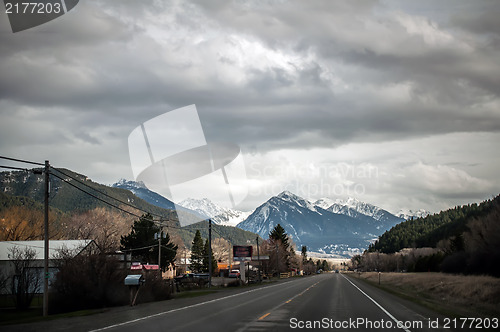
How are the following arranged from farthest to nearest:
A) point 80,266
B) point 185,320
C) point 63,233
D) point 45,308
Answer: point 63,233 < point 80,266 < point 45,308 < point 185,320

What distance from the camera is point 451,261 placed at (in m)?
99.6

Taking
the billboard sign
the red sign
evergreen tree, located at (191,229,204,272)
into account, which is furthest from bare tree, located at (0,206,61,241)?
evergreen tree, located at (191,229,204,272)

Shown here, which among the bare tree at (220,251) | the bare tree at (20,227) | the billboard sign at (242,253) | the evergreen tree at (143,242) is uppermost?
the bare tree at (20,227)

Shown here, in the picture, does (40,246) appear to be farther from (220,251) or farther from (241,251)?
(220,251)

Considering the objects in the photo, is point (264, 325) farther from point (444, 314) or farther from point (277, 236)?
point (277, 236)

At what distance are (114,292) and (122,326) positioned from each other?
14.4 metres

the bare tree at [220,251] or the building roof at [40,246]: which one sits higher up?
the building roof at [40,246]

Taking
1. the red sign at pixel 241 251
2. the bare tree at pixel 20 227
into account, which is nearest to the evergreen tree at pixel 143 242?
the bare tree at pixel 20 227

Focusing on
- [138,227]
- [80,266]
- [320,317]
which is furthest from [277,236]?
[320,317]

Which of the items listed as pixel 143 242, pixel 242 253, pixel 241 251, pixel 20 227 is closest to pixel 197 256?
pixel 241 251

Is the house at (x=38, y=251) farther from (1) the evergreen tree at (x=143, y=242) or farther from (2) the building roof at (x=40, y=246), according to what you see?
(1) the evergreen tree at (x=143, y=242)

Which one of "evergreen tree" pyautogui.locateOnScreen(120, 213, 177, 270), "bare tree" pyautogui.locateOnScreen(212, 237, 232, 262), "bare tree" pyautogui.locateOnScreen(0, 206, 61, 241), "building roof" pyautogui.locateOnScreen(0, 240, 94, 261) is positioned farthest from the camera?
"bare tree" pyautogui.locateOnScreen(212, 237, 232, 262)

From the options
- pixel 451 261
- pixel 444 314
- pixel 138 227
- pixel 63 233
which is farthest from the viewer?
pixel 451 261

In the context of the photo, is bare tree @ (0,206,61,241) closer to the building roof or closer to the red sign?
the building roof
